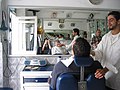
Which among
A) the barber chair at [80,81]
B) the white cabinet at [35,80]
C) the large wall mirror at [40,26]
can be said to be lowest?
the white cabinet at [35,80]

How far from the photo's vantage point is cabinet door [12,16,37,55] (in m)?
3.22

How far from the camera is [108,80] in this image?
2225 mm

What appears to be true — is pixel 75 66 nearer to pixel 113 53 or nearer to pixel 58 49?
pixel 113 53

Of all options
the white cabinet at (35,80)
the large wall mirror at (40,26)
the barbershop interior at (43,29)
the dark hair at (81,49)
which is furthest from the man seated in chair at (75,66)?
the large wall mirror at (40,26)

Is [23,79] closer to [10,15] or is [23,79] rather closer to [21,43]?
[21,43]

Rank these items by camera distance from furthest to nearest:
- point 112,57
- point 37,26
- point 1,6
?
point 37,26 → point 1,6 → point 112,57

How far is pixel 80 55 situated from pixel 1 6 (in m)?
1.87

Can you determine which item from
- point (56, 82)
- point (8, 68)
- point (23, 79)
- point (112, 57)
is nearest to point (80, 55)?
point (56, 82)

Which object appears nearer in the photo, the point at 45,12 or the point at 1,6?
the point at 1,6

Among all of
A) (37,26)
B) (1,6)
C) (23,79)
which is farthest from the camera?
(37,26)

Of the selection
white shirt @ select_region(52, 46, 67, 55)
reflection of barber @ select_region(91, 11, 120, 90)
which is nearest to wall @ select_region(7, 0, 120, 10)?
white shirt @ select_region(52, 46, 67, 55)

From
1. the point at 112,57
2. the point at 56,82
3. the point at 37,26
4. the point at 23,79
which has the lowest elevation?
the point at 23,79

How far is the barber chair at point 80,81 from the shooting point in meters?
1.65

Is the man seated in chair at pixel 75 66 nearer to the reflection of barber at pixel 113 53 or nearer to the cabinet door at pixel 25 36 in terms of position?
the reflection of barber at pixel 113 53
